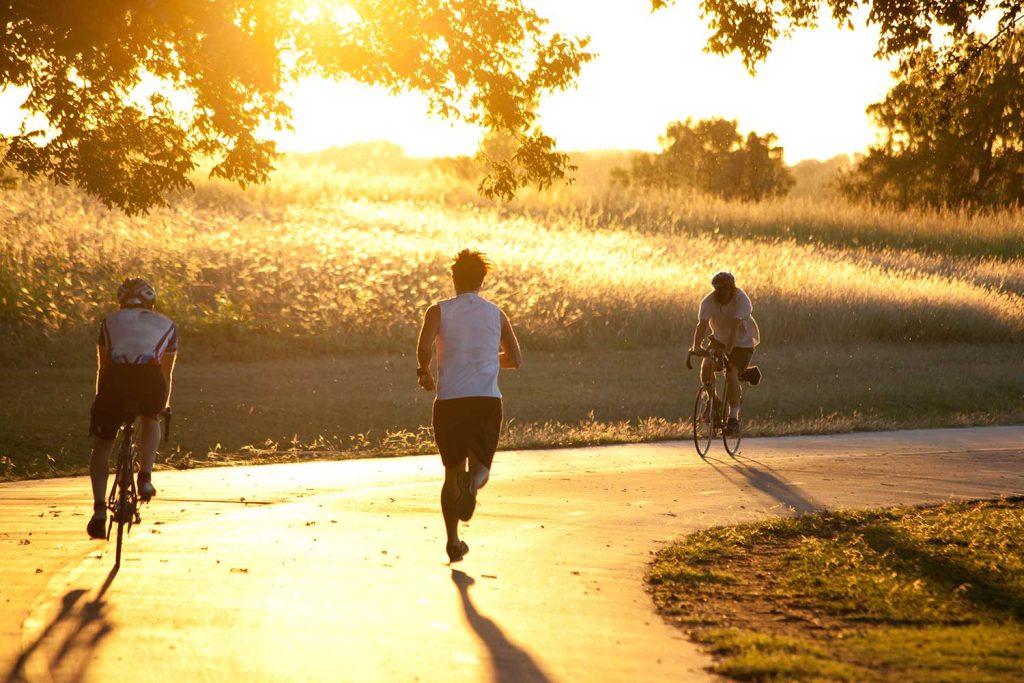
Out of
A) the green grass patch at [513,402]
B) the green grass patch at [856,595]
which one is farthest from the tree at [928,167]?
the green grass patch at [856,595]

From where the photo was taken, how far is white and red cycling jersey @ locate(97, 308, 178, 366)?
8.98 meters

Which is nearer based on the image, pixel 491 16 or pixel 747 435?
pixel 491 16

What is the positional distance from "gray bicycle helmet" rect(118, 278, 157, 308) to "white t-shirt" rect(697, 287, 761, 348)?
709 centimetres

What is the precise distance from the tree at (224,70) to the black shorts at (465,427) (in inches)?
262

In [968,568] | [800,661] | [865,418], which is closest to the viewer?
[800,661]

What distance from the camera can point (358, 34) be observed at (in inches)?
616

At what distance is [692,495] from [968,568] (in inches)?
141

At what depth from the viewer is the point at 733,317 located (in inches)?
594

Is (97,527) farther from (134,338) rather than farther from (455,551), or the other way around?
(455,551)

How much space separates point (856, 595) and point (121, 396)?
437 centimetres

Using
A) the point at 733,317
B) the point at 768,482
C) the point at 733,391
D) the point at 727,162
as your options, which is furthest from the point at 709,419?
the point at 727,162

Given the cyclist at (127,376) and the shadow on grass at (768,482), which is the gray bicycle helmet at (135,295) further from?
the shadow on grass at (768,482)

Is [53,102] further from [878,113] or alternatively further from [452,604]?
[878,113]

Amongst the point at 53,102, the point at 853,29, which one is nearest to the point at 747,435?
the point at 853,29
